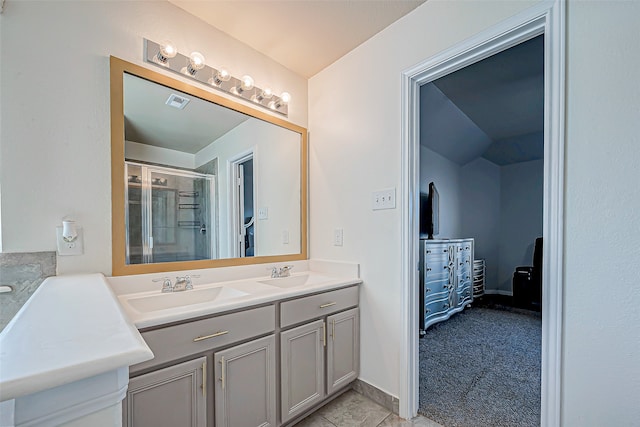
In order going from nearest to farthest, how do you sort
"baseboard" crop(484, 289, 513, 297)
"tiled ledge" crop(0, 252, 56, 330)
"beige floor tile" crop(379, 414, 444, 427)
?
"tiled ledge" crop(0, 252, 56, 330) → "beige floor tile" crop(379, 414, 444, 427) → "baseboard" crop(484, 289, 513, 297)

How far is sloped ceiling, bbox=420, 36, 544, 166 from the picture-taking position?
244 centimetres

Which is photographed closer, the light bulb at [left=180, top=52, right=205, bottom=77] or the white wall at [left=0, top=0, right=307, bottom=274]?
the white wall at [left=0, top=0, right=307, bottom=274]

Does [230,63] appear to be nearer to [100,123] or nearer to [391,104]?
[100,123]

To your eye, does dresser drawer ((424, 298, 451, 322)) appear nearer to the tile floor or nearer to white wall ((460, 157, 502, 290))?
the tile floor

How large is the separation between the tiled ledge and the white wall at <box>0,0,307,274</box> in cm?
3

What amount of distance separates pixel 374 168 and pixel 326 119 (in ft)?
2.05

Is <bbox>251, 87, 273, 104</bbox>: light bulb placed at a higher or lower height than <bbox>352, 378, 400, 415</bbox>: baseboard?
higher

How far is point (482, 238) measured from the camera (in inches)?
192

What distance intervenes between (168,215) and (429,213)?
2.94 meters

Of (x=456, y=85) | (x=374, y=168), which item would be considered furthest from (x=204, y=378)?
(x=456, y=85)

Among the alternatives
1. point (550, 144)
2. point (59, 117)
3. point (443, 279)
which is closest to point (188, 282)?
point (59, 117)

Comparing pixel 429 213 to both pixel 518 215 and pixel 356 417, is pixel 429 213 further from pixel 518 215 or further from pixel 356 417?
pixel 356 417

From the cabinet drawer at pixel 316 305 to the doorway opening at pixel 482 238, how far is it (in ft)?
2.53

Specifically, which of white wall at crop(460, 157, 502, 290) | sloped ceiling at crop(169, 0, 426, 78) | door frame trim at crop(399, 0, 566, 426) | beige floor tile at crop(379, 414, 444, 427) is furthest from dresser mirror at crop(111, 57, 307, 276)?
white wall at crop(460, 157, 502, 290)
